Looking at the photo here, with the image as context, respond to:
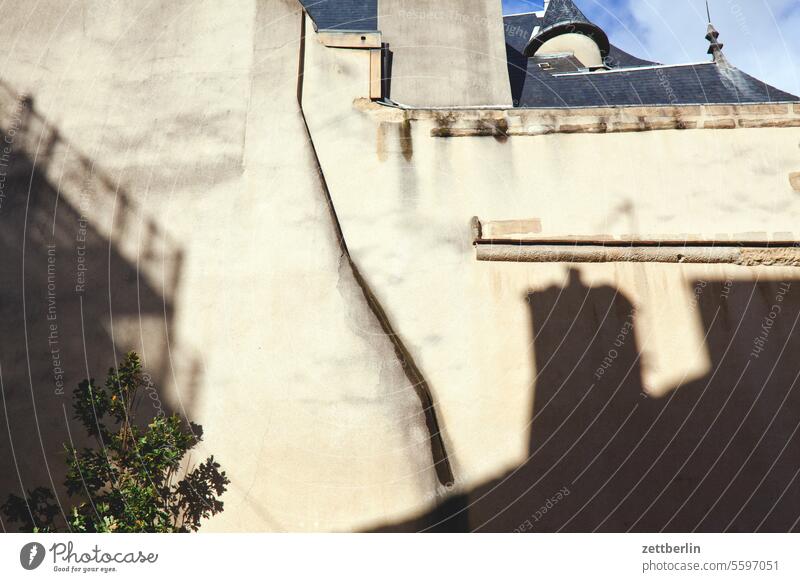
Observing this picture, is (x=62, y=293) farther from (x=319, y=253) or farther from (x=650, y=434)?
(x=650, y=434)

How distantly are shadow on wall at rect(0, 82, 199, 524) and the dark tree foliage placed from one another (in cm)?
43

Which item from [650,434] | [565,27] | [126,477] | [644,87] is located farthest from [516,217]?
[565,27]

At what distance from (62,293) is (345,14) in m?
5.81

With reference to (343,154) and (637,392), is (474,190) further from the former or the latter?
(637,392)

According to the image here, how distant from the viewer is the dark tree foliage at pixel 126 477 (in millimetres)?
5750

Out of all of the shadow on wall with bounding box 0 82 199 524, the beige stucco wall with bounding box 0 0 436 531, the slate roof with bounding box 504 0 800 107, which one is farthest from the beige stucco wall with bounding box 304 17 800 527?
the shadow on wall with bounding box 0 82 199 524

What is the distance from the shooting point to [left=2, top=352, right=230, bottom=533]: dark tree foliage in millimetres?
5750

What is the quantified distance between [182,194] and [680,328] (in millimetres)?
5648

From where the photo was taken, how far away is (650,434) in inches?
261

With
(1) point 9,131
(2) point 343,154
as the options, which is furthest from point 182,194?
(1) point 9,131

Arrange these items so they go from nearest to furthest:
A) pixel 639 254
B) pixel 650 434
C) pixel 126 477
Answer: pixel 126 477 → pixel 650 434 → pixel 639 254

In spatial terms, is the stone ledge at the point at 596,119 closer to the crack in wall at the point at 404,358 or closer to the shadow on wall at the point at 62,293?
the crack in wall at the point at 404,358

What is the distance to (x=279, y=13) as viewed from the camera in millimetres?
8516

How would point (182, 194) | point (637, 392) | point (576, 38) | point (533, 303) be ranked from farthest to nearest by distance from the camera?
point (576, 38) → point (182, 194) → point (533, 303) → point (637, 392)
